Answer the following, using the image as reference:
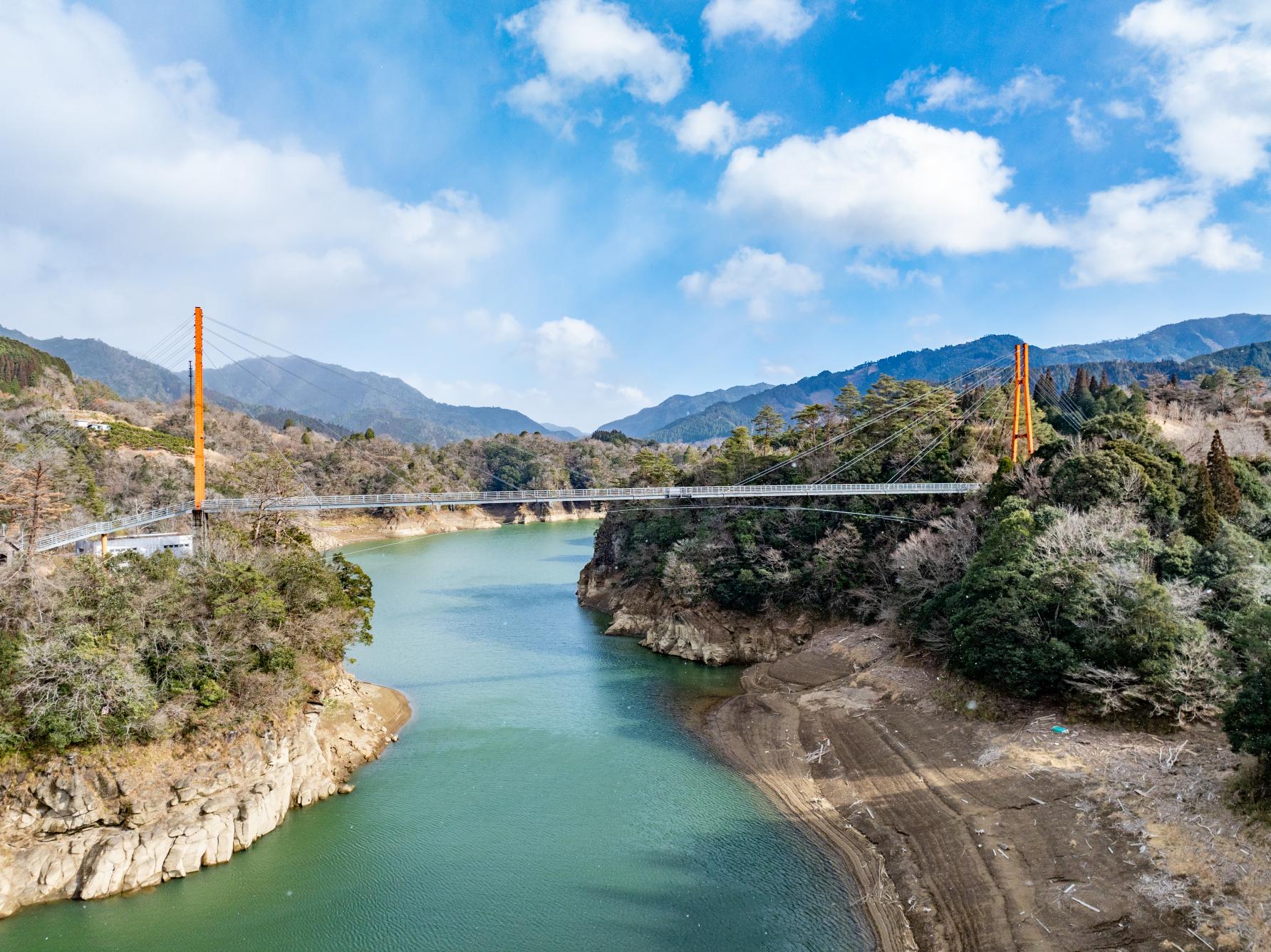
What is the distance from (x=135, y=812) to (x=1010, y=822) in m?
11.9

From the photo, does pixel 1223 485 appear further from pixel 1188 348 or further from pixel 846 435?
pixel 1188 348

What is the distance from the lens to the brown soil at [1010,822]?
26.3ft

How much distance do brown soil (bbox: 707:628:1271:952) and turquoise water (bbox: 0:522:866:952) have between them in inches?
35.5

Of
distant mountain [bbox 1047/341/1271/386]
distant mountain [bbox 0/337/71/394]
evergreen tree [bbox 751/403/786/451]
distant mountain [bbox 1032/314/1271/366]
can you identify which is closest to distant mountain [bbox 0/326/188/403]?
distant mountain [bbox 0/337/71/394]

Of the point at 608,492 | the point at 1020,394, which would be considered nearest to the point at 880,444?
the point at 1020,394

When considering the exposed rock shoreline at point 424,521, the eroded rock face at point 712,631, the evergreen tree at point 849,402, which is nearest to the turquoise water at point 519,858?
the eroded rock face at point 712,631

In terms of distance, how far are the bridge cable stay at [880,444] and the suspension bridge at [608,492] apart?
0.12ft

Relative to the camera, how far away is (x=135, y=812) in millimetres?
9352

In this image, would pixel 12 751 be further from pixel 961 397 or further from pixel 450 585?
pixel 961 397

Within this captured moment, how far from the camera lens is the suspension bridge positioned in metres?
16.1

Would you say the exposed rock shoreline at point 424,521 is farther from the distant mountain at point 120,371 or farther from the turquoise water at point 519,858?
the distant mountain at point 120,371

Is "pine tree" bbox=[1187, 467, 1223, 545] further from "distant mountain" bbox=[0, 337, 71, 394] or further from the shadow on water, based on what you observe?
"distant mountain" bbox=[0, 337, 71, 394]

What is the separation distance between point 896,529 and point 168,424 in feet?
171

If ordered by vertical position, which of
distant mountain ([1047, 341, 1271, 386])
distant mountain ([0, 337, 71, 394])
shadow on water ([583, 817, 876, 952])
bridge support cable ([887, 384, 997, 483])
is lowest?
shadow on water ([583, 817, 876, 952])
